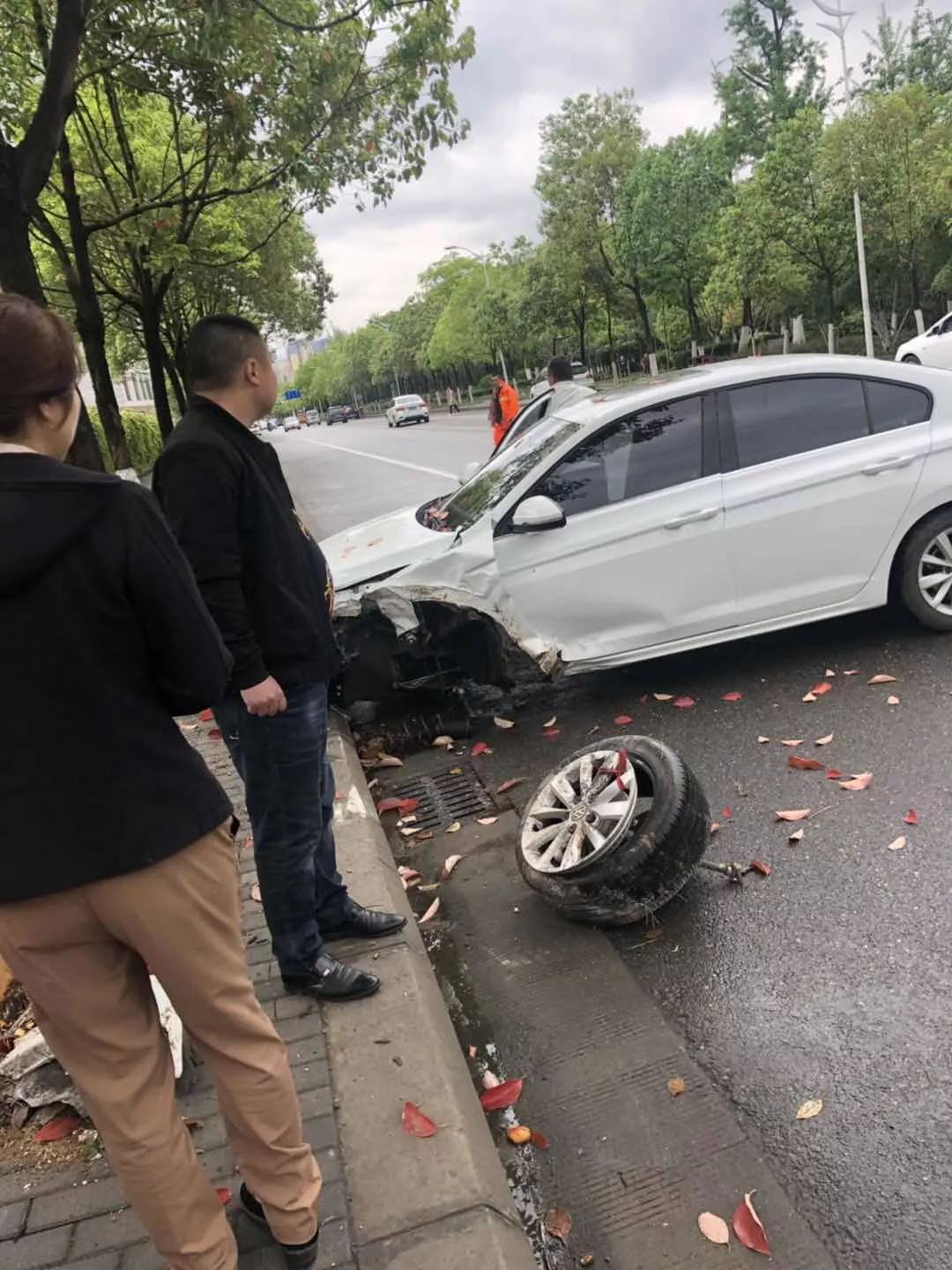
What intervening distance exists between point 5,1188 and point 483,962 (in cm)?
161

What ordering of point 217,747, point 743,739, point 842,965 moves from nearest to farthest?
point 842,965
point 743,739
point 217,747

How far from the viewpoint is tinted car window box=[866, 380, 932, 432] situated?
5.30 meters

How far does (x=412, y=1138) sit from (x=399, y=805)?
2.45 meters

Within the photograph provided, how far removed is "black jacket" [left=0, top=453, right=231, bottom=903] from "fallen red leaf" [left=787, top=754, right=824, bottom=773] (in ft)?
10.7

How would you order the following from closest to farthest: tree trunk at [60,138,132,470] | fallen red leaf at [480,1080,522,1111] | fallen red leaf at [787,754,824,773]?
fallen red leaf at [480,1080,522,1111] < fallen red leaf at [787,754,824,773] < tree trunk at [60,138,132,470]

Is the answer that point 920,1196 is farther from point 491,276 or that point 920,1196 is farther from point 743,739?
point 491,276

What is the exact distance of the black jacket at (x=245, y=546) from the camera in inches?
99.2

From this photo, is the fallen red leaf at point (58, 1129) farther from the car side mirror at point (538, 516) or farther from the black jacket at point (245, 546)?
the car side mirror at point (538, 516)

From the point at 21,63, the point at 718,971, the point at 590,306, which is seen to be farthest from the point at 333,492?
the point at 590,306

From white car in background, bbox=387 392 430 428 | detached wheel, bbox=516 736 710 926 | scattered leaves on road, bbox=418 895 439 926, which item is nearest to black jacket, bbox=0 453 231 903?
detached wheel, bbox=516 736 710 926

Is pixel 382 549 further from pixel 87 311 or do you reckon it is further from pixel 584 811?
pixel 87 311

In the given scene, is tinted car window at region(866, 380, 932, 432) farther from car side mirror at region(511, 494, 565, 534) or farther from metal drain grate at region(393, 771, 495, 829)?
metal drain grate at region(393, 771, 495, 829)

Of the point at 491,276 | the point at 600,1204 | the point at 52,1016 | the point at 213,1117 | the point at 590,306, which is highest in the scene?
the point at 491,276

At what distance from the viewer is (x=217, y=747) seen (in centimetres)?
588
